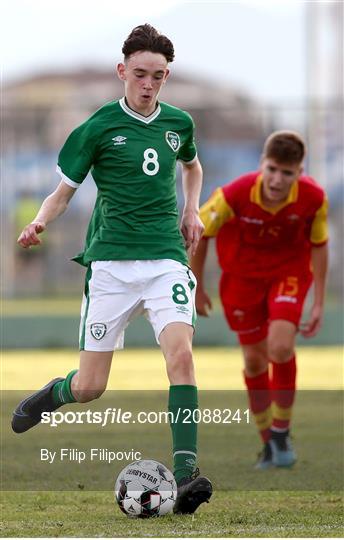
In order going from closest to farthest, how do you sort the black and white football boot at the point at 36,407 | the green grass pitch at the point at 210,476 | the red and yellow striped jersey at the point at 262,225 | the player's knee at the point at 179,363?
the green grass pitch at the point at 210,476 → the player's knee at the point at 179,363 → the black and white football boot at the point at 36,407 → the red and yellow striped jersey at the point at 262,225

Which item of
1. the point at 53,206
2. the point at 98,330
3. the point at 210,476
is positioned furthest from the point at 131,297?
the point at 210,476

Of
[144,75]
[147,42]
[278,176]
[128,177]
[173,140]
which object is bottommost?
[278,176]

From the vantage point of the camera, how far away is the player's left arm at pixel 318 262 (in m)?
8.33

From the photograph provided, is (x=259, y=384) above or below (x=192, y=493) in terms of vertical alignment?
below

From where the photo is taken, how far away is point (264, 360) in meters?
8.58

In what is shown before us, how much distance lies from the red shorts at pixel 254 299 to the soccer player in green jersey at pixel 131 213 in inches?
77.8

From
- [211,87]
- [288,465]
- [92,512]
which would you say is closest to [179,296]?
[92,512]

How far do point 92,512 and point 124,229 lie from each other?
1.31 m

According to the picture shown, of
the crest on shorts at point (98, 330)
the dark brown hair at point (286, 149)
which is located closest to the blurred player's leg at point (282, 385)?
the dark brown hair at point (286, 149)

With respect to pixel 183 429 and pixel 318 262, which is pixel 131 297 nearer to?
pixel 183 429

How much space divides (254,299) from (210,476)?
4.45ft

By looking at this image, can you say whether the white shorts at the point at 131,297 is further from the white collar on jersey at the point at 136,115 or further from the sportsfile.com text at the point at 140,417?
the sportsfile.com text at the point at 140,417

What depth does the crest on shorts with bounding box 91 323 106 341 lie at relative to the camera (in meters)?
6.37

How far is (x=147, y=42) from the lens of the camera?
628cm
